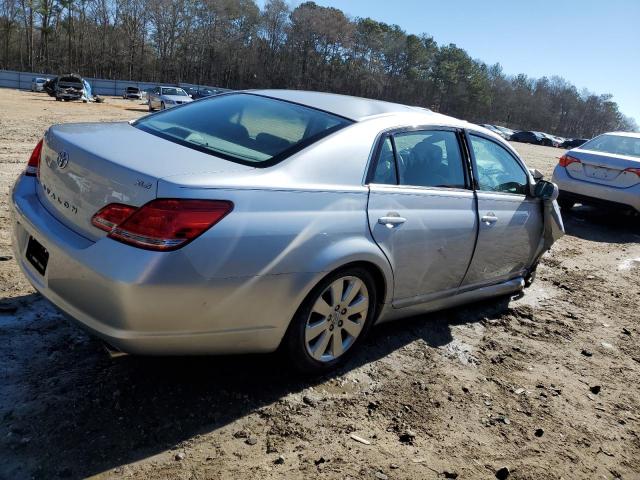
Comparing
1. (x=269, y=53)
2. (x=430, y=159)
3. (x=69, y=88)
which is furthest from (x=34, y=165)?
(x=269, y=53)

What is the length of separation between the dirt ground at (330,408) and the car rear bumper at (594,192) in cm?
482

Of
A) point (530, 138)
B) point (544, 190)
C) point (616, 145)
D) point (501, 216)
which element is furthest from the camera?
point (530, 138)

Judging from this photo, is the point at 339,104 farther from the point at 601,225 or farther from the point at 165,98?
the point at 165,98

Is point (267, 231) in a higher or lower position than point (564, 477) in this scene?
higher

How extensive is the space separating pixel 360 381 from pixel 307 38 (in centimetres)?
11408

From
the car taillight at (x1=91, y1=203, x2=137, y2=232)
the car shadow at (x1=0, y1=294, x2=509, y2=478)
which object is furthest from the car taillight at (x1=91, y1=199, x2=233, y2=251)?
the car shadow at (x1=0, y1=294, x2=509, y2=478)

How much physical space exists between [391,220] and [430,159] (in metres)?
0.75

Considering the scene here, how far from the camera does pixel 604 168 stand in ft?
28.0

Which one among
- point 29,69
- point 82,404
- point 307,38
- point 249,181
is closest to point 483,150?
point 249,181

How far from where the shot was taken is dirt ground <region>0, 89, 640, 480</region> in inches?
95.6

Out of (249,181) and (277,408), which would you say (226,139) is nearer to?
(249,181)

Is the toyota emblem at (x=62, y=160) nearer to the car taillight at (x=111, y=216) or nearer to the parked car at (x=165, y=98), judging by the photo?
the car taillight at (x=111, y=216)

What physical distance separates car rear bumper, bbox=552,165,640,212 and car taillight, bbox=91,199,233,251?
25.7 ft

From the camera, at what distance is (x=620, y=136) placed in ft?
30.8
